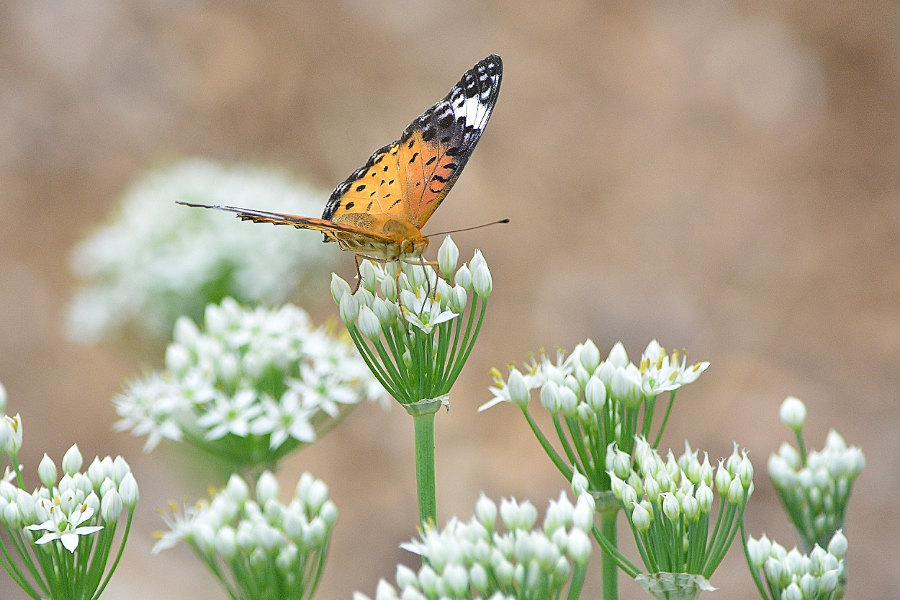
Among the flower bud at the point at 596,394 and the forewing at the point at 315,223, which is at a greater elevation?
the forewing at the point at 315,223

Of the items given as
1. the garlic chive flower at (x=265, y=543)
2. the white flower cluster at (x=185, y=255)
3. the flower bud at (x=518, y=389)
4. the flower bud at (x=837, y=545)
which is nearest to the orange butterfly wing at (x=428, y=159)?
the flower bud at (x=518, y=389)

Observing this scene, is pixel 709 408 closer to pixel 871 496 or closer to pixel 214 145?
pixel 871 496

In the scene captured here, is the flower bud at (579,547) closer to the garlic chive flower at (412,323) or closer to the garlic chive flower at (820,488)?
the garlic chive flower at (412,323)

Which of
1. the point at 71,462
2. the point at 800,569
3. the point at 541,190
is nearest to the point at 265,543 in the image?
the point at 71,462

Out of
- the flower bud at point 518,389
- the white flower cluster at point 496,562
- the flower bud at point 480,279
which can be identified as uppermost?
the flower bud at point 480,279

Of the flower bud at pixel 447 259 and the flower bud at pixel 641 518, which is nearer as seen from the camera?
the flower bud at pixel 641 518

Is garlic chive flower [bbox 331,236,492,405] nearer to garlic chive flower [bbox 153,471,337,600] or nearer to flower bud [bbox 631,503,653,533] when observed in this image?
garlic chive flower [bbox 153,471,337,600]

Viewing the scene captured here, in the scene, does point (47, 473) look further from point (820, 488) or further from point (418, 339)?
point (820, 488)

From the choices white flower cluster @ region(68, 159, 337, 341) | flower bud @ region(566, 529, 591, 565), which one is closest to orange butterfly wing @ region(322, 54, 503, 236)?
flower bud @ region(566, 529, 591, 565)
